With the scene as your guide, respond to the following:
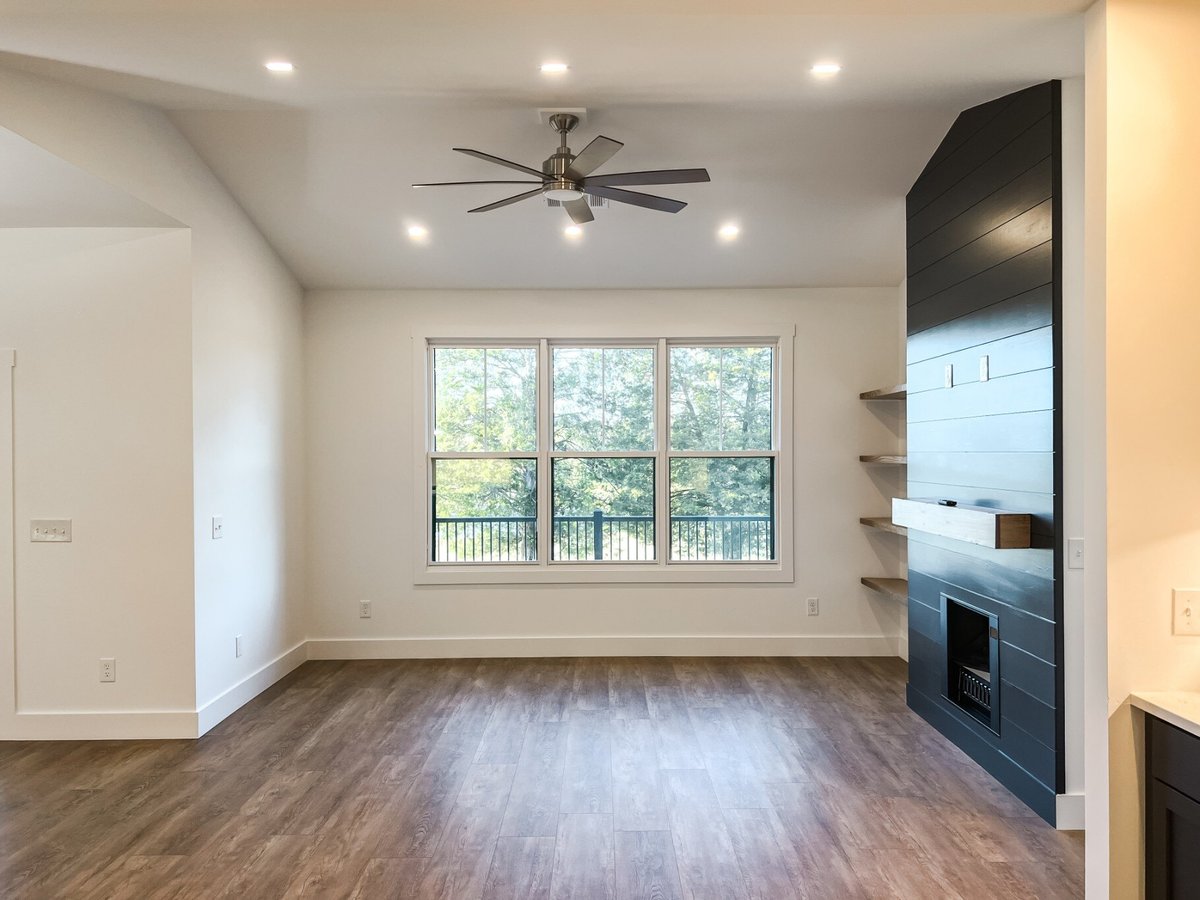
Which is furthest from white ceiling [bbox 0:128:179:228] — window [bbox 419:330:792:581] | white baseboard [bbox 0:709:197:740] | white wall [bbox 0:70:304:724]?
white baseboard [bbox 0:709:197:740]

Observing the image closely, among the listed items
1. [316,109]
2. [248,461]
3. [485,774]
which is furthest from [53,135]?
[485,774]

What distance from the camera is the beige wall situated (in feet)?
7.04

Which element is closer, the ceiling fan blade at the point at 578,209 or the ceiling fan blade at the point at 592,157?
the ceiling fan blade at the point at 592,157

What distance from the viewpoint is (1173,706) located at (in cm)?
199

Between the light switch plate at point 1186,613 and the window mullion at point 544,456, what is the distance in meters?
4.12

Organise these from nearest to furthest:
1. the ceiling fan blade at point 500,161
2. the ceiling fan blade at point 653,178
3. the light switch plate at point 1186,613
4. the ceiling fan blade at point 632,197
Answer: the light switch plate at point 1186,613 → the ceiling fan blade at point 500,161 → the ceiling fan blade at point 653,178 → the ceiling fan blade at point 632,197

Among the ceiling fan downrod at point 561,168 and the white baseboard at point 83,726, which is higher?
the ceiling fan downrod at point 561,168

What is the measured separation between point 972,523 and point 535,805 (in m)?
2.20

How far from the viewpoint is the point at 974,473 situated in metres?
3.63

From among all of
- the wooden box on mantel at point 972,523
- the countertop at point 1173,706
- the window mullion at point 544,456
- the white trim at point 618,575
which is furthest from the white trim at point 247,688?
the countertop at point 1173,706

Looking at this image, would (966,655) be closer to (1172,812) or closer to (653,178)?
(1172,812)

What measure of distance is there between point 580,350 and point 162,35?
348 centimetres

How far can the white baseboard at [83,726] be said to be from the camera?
158 inches

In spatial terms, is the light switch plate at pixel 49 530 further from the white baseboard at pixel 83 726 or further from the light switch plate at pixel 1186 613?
the light switch plate at pixel 1186 613
